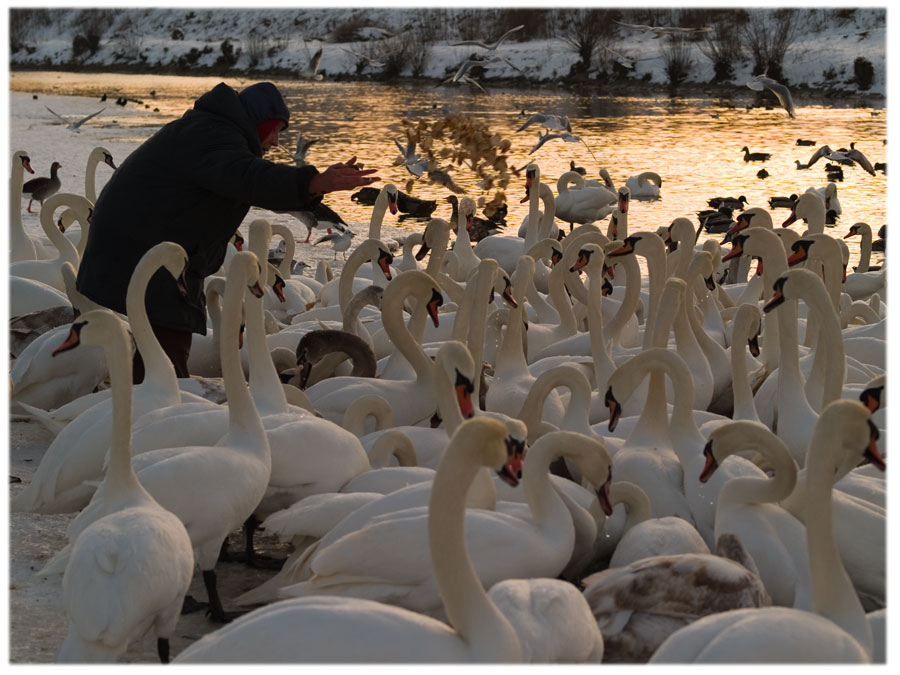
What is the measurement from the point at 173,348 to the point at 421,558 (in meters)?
2.82

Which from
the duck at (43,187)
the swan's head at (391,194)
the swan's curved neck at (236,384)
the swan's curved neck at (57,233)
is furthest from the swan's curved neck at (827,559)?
the duck at (43,187)

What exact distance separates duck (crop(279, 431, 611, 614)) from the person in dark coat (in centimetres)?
222

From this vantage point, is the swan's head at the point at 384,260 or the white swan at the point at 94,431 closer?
the white swan at the point at 94,431

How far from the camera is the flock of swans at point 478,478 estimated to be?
131 inches

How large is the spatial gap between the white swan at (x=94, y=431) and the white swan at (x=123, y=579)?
1000 mm

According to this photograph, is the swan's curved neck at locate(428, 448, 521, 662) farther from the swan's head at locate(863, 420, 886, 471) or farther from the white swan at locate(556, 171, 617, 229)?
the white swan at locate(556, 171, 617, 229)

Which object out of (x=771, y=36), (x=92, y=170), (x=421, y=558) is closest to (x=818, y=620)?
(x=421, y=558)

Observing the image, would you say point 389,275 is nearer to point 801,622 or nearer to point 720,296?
point 720,296

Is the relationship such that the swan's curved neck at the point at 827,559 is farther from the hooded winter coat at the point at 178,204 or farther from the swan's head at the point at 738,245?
the swan's head at the point at 738,245

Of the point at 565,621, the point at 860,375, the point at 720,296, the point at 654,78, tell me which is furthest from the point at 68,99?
the point at 565,621

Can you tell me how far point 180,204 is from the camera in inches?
245

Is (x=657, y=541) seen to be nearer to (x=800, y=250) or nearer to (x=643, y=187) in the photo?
(x=800, y=250)

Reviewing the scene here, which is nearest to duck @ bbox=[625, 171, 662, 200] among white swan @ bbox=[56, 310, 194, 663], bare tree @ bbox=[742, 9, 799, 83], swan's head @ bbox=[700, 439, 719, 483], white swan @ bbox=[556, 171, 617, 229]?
white swan @ bbox=[556, 171, 617, 229]

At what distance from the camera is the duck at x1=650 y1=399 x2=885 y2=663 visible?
3.22 metres
